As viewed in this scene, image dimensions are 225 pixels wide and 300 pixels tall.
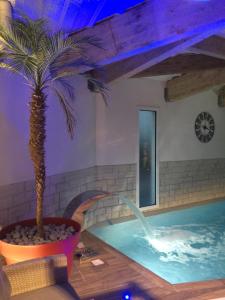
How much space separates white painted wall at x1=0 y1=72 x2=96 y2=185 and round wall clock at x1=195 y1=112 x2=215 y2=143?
287cm

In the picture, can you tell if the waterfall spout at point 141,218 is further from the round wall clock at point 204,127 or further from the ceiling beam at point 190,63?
the round wall clock at point 204,127

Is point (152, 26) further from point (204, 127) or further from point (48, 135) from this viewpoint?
point (204, 127)

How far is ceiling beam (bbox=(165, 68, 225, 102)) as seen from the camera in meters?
5.11

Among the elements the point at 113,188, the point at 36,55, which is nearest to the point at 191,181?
the point at 113,188

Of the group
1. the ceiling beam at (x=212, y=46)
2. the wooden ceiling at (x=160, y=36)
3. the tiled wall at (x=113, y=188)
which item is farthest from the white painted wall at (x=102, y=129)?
the ceiling beam at (x=212, y=46)

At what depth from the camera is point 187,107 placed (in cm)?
630

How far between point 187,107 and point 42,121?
14.6ft

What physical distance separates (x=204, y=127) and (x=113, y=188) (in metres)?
2.82

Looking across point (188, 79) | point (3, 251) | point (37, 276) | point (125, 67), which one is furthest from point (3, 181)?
point (188, 79)

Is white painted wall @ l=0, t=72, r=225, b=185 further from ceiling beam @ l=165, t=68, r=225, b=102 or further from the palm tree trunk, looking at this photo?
the palm tree trunk

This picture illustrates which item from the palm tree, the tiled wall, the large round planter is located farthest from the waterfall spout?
the palm tree

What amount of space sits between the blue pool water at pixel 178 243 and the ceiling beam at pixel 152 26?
253cm

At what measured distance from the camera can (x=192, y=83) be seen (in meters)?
5.41

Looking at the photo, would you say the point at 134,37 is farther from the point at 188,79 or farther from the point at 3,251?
the point at 188,79
